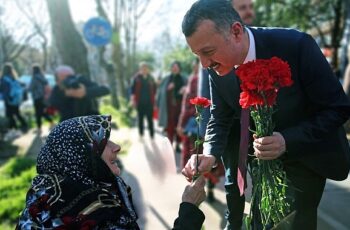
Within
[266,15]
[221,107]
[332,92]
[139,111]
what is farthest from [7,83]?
[266,15]

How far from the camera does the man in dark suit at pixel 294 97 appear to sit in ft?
7.35

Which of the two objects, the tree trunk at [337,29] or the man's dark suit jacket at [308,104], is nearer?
the man's dark suit jacket at [308,104]

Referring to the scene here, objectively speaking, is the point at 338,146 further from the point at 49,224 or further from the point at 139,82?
the point at 139,82

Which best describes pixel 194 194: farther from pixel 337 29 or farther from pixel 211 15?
pixel 337 29

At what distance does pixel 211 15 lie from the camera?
224 centimetres

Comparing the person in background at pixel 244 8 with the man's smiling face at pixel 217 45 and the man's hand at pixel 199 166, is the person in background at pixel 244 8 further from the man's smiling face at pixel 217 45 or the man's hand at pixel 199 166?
the man's hand at pixel 199 166

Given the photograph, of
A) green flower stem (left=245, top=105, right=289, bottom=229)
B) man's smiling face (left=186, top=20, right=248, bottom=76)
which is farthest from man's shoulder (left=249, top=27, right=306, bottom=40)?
green flower stem (left=245, top=105, right=289, bottom=229)

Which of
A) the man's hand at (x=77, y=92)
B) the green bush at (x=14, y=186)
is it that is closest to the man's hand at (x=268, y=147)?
the green bush at (x=14, y=186)

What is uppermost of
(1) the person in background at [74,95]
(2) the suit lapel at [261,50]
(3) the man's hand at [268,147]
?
(2) the suit lapel at [261,50]

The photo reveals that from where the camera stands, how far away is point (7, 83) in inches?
497

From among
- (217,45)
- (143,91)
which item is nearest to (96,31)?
(143,91)

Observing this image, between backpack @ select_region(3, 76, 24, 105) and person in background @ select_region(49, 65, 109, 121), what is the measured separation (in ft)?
21.2

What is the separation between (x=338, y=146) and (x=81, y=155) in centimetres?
123

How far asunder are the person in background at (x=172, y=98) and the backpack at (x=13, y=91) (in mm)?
4572
